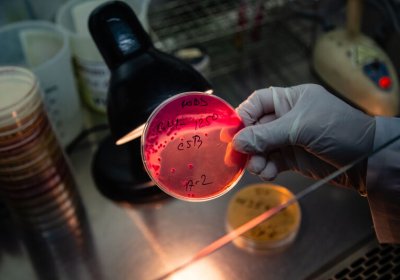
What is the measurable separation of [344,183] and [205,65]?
1.30 feet

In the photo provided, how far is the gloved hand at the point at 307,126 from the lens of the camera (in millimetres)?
608

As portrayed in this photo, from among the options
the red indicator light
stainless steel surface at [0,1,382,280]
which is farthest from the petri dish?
the red indicator light

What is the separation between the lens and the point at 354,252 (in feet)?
2.60

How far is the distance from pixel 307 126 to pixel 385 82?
0.35 m

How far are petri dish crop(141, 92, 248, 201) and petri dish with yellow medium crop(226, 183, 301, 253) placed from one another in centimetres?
21

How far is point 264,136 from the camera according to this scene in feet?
1.94

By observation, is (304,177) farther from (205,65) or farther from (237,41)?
(237,41)

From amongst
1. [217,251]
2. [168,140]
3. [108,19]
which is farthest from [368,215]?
[108,19]

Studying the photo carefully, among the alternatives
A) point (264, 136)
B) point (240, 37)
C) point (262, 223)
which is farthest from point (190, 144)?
point (240, 37)

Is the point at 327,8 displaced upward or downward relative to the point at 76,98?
upward

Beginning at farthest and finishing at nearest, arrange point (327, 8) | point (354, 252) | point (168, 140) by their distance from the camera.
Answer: point (327, 8) → point (354, 252) → point (168, 140)

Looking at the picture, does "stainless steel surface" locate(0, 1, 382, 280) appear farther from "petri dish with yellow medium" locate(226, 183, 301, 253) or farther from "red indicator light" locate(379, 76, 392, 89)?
"red indicator light" locate(379, 76, 392, 89)

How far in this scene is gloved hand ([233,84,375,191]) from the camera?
0.61 m

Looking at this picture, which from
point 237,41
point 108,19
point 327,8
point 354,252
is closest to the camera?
point 108,19
